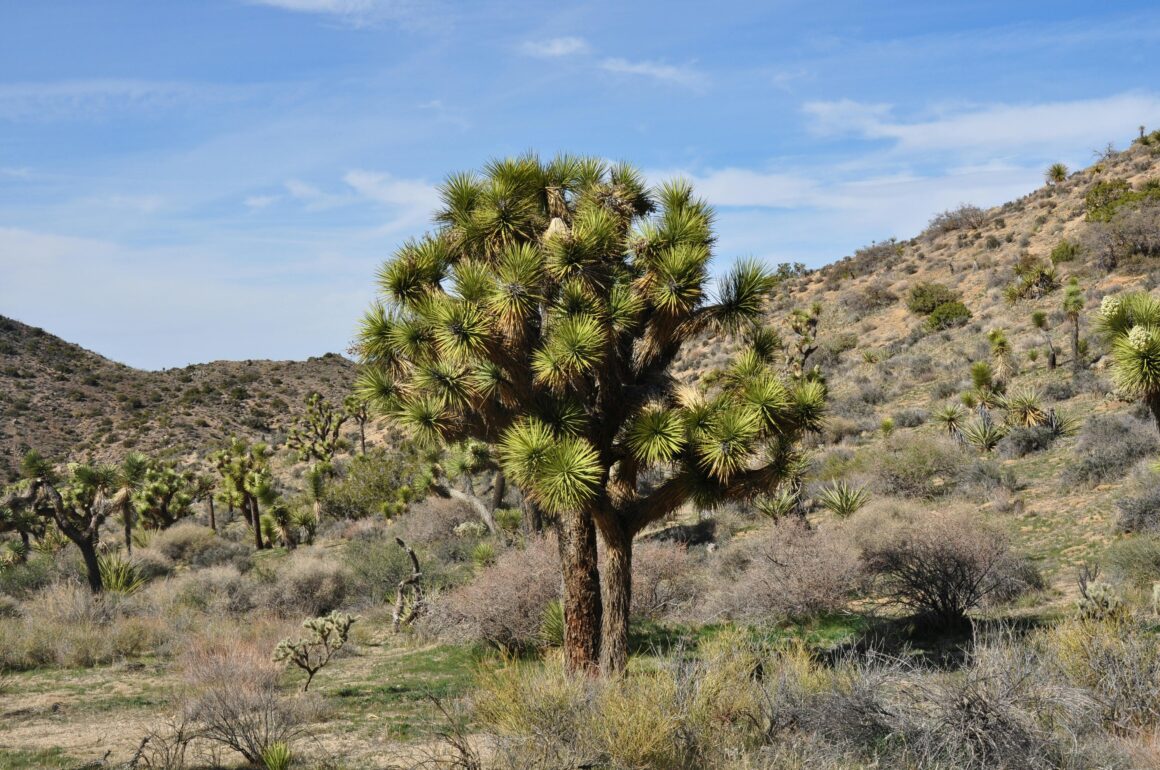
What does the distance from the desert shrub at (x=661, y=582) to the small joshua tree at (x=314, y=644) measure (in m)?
5.16

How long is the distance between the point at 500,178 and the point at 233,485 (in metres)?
23.1

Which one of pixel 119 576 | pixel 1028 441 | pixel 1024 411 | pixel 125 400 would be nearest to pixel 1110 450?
pixel 1028 441

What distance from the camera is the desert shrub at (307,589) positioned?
1998 cm

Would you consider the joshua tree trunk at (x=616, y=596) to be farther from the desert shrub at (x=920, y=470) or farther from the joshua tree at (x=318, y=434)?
the joshua tree at (x=318, y=434)

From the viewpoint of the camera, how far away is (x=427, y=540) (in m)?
→ 26.3

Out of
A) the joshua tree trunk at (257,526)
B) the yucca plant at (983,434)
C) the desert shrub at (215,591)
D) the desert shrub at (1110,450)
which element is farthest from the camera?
the joshua tree trunk at (257,526)

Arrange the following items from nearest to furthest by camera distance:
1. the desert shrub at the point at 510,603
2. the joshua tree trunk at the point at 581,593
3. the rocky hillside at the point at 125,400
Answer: the joshua tree trunk at the point at 581,593
the desert shrub at the point at 510,603
the rocky hillside at the point at 125,400

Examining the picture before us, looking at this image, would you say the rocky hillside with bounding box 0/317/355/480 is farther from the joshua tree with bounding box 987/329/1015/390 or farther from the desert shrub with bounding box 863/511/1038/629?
the desert shrub with bounding box 863/511/1038/629

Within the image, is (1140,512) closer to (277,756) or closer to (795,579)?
(795,579)

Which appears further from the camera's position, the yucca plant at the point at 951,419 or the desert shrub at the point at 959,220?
the desert shrub at the point at 959,220


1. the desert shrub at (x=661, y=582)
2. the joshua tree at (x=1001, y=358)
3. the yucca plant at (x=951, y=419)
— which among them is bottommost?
the desert shrub at (x=661, y=582)

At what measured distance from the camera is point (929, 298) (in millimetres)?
40875

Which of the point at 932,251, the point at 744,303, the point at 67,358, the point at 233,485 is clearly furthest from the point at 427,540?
the point at 67,358

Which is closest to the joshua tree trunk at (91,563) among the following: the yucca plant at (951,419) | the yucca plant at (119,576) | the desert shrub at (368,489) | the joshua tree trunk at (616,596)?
the yucca plant at (119,576)
